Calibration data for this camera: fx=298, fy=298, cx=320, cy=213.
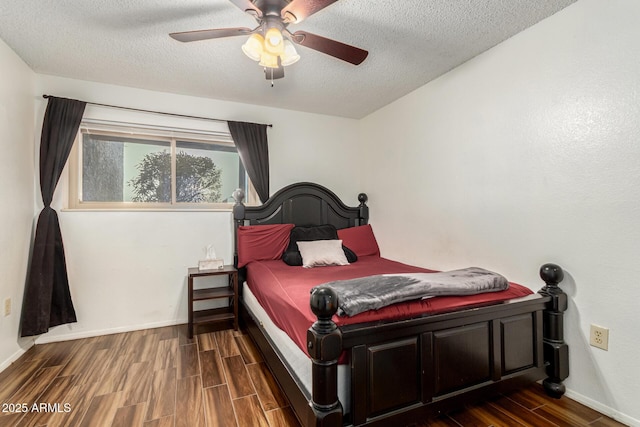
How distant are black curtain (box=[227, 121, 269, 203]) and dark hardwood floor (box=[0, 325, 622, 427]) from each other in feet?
5.51

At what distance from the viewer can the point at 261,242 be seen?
3084 millimetres

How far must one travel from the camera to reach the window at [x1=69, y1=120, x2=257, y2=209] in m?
2.90

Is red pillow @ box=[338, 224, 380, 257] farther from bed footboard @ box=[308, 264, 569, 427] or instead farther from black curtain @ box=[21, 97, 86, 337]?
black curtain @ box=[21, 97, 86, 337]

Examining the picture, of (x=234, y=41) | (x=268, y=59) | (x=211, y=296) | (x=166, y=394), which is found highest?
(x=234, y=41)

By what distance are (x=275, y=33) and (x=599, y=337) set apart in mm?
2467

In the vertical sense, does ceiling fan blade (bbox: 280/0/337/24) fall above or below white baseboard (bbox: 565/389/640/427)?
above

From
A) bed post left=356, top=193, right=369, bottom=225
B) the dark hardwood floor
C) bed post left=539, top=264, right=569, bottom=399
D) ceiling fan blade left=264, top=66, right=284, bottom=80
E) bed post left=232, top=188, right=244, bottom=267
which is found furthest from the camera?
bed post left=356, top=193, right=369, bottom=225

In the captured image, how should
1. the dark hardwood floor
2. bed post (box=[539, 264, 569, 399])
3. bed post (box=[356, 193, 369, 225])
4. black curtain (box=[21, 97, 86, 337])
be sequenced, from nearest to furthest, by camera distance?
the dark hardwood floor < bed post (box=[539, 264, 569, 399]) < black curtain (box=[21, 97, 86, 337]) < bed post (box=[356, 193, 369, 225])

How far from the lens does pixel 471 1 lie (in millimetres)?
1765

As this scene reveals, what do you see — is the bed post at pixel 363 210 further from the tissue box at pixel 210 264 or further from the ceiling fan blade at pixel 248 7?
the ceiling fan blade at pixel 248 7

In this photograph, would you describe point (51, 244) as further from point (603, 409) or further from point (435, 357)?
point (603, 409)

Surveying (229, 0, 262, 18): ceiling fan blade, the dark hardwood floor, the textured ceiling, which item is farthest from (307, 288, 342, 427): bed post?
the textured ceiling

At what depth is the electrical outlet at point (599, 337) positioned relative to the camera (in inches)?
66.5

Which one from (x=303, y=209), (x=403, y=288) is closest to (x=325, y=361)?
(x=403, y=288)
